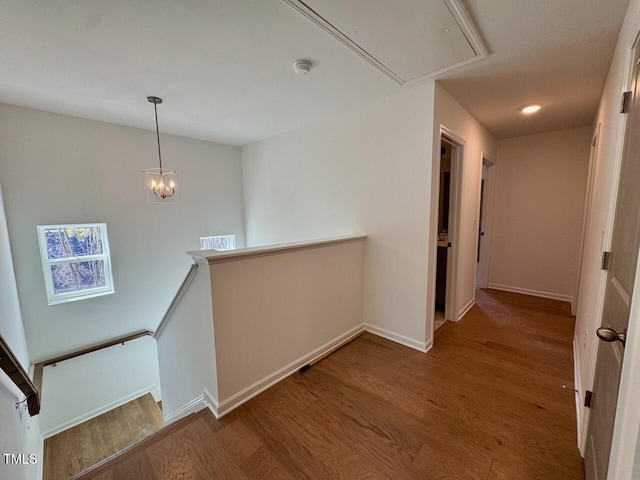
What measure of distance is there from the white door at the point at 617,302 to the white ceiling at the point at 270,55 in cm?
82

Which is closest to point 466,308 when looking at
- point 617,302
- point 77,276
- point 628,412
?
point 617,302

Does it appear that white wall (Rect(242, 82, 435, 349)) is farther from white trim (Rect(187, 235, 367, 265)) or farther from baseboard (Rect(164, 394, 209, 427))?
baseboard (Rect(164, 394, 209, 427))

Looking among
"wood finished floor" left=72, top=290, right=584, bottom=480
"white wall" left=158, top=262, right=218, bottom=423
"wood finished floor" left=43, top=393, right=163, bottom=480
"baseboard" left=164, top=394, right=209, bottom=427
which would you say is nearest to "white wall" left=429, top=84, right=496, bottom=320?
"wood finished floor" left=72, top=290, right=584, bottom=480

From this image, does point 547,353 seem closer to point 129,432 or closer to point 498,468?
point 498,468

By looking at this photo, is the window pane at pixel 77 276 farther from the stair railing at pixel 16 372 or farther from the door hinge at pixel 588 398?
the door hinge at pixel 588 398

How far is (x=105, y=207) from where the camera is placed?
10.9 feet

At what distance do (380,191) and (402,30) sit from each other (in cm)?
134

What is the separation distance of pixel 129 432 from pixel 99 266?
2123 mm

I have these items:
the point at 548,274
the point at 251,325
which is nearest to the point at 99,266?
the point at 251,325

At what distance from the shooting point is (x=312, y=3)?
54.5 inches

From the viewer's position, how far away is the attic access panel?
4.60 feet

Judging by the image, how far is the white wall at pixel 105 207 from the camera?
2828 mm

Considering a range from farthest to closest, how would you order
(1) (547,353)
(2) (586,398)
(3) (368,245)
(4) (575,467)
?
(3) (368,245), (1) (547,353), (2) (586,398), (4) (575,467)

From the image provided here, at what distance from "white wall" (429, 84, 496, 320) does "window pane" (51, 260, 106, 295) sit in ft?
13.2
